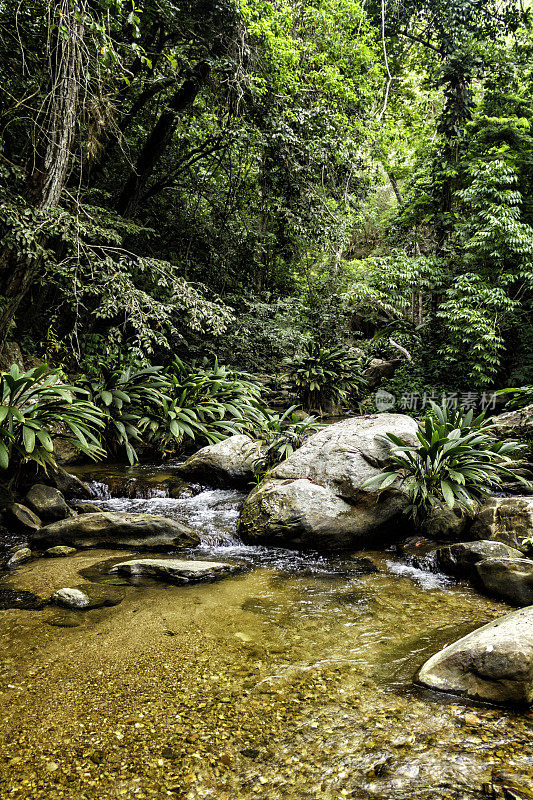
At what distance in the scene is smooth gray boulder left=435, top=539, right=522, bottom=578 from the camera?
11.6ft

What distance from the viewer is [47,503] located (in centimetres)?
471

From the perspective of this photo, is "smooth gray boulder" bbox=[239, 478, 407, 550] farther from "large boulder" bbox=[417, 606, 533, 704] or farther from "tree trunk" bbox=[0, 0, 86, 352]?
"tree trunk" bbox=[0, 0, 86, 352]

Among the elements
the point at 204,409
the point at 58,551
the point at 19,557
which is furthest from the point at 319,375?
the point at 19,557

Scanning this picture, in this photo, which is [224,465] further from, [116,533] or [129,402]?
[129,402]

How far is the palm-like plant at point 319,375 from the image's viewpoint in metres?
10.9

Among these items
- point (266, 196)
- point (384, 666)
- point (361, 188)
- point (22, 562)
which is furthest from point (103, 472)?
point (361, 188)

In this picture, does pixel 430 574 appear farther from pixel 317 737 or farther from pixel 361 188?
pixel 361 188

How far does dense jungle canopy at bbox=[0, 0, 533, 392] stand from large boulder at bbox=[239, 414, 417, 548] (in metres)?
3.25

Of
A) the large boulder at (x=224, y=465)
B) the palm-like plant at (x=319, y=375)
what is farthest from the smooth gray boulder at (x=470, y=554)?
the palm-like plant at (x=319, y=375)

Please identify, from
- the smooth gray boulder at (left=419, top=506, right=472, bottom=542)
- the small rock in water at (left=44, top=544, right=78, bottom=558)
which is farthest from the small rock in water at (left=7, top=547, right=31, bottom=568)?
the smooth gray boulder at (left=419, top=506, right=472, bottom=542)

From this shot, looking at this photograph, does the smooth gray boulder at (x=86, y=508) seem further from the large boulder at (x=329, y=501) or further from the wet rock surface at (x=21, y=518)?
the large boulder at (x=329, y=501)

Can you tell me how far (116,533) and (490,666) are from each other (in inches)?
135

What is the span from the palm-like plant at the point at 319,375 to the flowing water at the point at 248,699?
25.2 feet

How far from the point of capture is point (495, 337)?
32.5 ft
